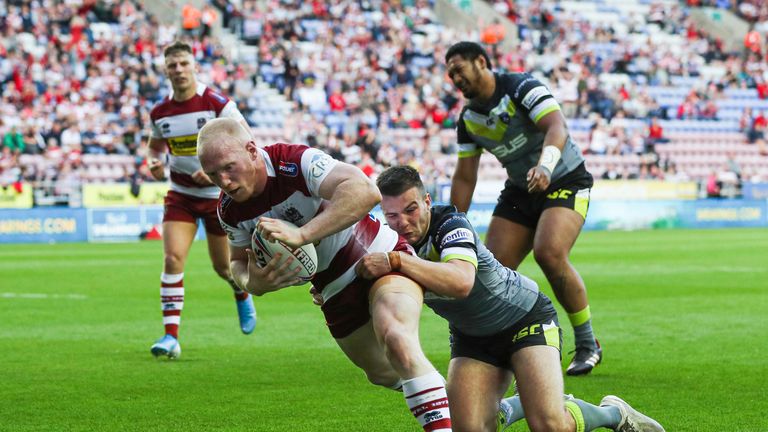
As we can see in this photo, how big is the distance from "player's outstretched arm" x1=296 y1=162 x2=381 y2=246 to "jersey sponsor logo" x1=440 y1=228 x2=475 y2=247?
21.2 inches

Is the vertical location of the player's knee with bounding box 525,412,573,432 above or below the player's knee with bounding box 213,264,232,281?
above

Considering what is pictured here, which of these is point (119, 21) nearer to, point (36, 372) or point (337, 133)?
point (337, 133)

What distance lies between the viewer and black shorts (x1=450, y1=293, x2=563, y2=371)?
586cm

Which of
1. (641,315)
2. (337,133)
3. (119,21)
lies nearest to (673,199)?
(337,133)

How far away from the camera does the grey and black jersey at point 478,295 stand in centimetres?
571

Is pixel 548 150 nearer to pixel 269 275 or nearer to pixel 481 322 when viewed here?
pixel 481 322

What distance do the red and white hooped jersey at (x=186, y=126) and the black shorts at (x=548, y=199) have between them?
2.64m

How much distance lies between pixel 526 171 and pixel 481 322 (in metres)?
3.16

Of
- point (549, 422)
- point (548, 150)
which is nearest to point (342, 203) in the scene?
point (549, 422)

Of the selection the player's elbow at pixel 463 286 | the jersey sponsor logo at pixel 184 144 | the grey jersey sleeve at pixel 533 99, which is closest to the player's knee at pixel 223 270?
the jersey sponsor logo at pixel 184 144

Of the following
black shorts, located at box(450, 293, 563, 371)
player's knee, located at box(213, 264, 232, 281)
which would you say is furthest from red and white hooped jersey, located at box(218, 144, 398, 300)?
player's knee, located at box(213, 264, 232, 281)

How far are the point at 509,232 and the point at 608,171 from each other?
1119 inches

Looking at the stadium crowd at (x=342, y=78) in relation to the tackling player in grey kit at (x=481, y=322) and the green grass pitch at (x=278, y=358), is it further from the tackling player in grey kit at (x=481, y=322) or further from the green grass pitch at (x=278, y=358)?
the tackling player in grey kit at (x=481, y=322)

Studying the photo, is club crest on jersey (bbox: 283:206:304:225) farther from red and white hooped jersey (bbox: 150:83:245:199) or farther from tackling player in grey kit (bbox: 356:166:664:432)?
red and white hooped jersey (bbox: 150:83:245:199)
